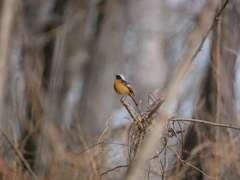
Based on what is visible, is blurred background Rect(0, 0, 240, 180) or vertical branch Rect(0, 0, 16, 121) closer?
vertical branch Rect(0, 0, 16, 121)

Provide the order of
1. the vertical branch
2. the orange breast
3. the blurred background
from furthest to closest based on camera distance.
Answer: the orange breast < the blurred background < the vertical branch

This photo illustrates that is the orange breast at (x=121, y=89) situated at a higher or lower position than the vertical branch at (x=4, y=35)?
lower

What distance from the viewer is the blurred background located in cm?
360

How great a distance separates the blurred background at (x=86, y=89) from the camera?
3600 mm

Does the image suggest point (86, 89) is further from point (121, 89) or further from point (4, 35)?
point (4, 35)

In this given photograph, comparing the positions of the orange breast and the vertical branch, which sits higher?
the vertical branch

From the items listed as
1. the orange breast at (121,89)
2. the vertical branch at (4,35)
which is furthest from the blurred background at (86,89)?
the orange breast at (121,89)

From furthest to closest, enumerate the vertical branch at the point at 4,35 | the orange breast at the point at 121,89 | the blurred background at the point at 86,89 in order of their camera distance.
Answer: the orange breast at the point at 121,89
the blurred background at the point at 86,89
the vertical branch at the point at 4,35

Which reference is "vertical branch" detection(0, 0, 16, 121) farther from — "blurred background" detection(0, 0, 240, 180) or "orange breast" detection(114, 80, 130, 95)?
"orange breast" detection(114, 80, 130, 95)

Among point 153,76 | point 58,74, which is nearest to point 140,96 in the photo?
point 153,76

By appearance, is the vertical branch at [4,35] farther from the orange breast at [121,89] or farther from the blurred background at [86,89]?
the orange breast at [121,89]

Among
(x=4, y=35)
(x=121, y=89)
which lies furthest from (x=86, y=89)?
(x=4, y=35)

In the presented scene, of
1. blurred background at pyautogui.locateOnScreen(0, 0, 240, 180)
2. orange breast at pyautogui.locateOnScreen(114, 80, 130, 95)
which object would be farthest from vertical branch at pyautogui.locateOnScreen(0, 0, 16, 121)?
orange breast at pyautogui.locateOnScreen(114, 80, 130, 95)

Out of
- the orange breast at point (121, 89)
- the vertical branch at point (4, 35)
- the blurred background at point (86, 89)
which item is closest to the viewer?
the vertical branch at point (4, 35)
